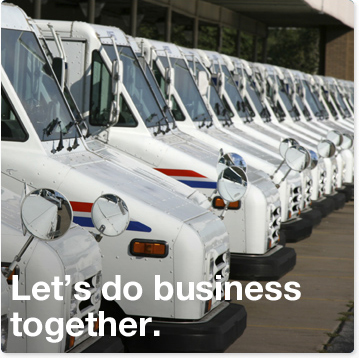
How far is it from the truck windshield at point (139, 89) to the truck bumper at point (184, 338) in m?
3.15

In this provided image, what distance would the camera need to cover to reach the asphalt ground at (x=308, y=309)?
723 centimetres

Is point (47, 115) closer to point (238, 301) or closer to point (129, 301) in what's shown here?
point (129, 301)

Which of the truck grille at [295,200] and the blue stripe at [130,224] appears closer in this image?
the blue stripe at [130,224]

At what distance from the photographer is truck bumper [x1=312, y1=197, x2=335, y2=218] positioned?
561 inches

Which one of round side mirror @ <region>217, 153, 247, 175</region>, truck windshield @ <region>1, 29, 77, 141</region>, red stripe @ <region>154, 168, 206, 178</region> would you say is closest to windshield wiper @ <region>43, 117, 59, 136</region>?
truck windshield @ <region>1, 29, 77, 141</region>

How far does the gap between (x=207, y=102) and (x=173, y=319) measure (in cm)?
627

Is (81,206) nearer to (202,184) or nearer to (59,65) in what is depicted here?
(59,65)

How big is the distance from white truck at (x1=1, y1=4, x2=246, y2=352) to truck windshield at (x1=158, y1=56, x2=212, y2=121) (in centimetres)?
474

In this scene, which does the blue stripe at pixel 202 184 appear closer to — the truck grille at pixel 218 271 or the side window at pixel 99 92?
the side window at pixel 99 92

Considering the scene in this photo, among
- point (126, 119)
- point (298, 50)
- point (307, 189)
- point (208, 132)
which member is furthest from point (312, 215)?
point (298, 50)

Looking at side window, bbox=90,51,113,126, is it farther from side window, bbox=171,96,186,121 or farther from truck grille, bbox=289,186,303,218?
truck grille, bbox=289,186,303,218

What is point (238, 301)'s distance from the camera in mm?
8578

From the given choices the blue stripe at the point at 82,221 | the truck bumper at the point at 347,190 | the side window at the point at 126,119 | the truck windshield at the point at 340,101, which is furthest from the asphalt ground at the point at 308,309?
the truck windshield at the point at 340,101

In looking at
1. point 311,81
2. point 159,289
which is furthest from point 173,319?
point 311,81
